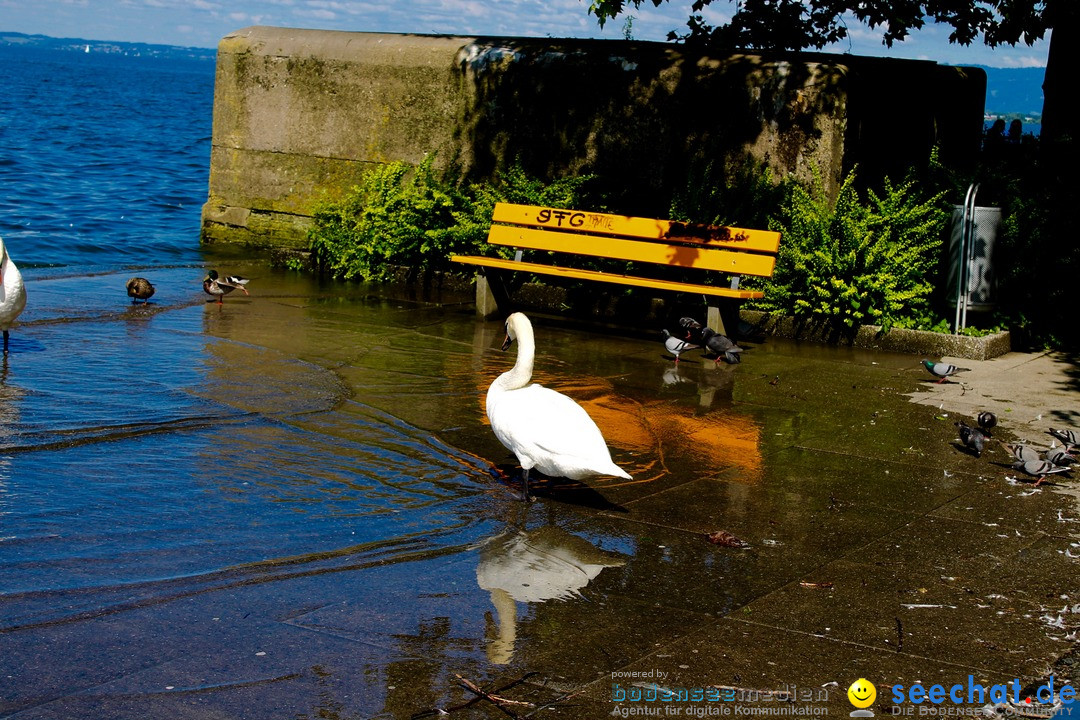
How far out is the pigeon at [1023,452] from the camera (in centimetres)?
701

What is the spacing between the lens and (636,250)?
37.5ft

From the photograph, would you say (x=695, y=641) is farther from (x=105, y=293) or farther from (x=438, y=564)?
(x=105, y=293)

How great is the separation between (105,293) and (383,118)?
402 cm

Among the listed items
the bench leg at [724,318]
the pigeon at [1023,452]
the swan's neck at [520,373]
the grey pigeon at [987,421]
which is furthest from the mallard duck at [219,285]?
the pigeon at [1023,452]

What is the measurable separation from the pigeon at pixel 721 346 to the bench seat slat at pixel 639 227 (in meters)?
1.07

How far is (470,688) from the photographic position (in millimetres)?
4113

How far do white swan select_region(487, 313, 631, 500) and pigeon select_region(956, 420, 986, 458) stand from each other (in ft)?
8.57

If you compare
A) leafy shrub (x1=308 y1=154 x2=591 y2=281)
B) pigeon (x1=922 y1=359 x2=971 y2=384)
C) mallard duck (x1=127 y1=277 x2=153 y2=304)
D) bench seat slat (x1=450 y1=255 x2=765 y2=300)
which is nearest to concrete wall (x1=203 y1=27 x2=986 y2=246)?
leafy shrub (x1=308 y1=154 x2=591 y2=281)

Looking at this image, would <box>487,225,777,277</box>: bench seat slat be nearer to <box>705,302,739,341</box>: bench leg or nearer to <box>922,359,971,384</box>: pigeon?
<box>705,302,739,341</box>: bench leg

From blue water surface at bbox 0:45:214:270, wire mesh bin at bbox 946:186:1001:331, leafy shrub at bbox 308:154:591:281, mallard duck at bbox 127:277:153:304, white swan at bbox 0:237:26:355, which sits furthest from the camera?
blue water surface at bbox 0:45:214:270

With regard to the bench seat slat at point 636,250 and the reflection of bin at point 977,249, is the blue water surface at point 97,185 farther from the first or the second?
the reflection of bin at point 977,249

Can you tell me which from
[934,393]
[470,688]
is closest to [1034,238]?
[934,393]

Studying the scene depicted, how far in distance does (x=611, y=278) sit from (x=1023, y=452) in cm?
494

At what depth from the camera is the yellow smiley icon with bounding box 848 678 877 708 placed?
4062 mm
